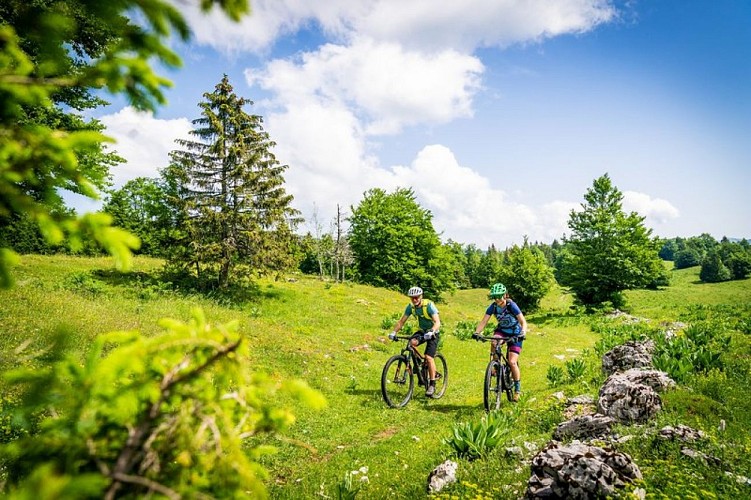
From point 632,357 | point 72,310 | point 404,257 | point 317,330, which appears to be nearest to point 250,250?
point 317,330

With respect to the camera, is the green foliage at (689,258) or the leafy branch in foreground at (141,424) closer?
the leafy branch in foreground at (141,424)

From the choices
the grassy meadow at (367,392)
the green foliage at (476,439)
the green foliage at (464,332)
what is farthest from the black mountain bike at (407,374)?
the green foliage at (464,332)

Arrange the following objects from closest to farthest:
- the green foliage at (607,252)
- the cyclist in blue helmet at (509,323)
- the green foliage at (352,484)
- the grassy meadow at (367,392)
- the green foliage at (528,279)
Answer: the green foliage at (352,484)
the grassy meadow at (367,392)
the cyclist in blue helmet at (509,323)
the green foliage at (607,252)
the green foliage at (528,279)

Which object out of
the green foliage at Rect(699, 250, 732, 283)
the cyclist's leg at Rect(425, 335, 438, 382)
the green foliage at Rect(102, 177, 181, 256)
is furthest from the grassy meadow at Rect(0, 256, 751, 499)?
the green foliage at Rect(699, 250, 732, 283)

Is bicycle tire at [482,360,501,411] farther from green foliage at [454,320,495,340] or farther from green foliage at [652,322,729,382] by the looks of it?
green foliage at [454,320,495,340]

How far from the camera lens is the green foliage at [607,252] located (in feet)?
114

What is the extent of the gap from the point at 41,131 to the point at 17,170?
9.3 inches

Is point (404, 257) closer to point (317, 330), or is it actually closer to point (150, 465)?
point (317, 330)

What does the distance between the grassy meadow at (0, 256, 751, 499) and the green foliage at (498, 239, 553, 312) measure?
18.6 metres

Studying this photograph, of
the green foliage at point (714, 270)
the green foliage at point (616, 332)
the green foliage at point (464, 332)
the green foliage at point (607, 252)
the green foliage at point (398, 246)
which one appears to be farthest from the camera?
the green foliage at point (714, 270)

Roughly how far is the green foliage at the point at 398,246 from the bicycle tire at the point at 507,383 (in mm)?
35302

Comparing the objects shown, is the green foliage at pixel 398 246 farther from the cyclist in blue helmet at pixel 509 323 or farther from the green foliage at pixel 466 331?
the cyclist in blue helmet at pixel 509 323

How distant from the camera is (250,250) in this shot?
21125 mm

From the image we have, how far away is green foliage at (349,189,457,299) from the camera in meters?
Answer: 46.5
